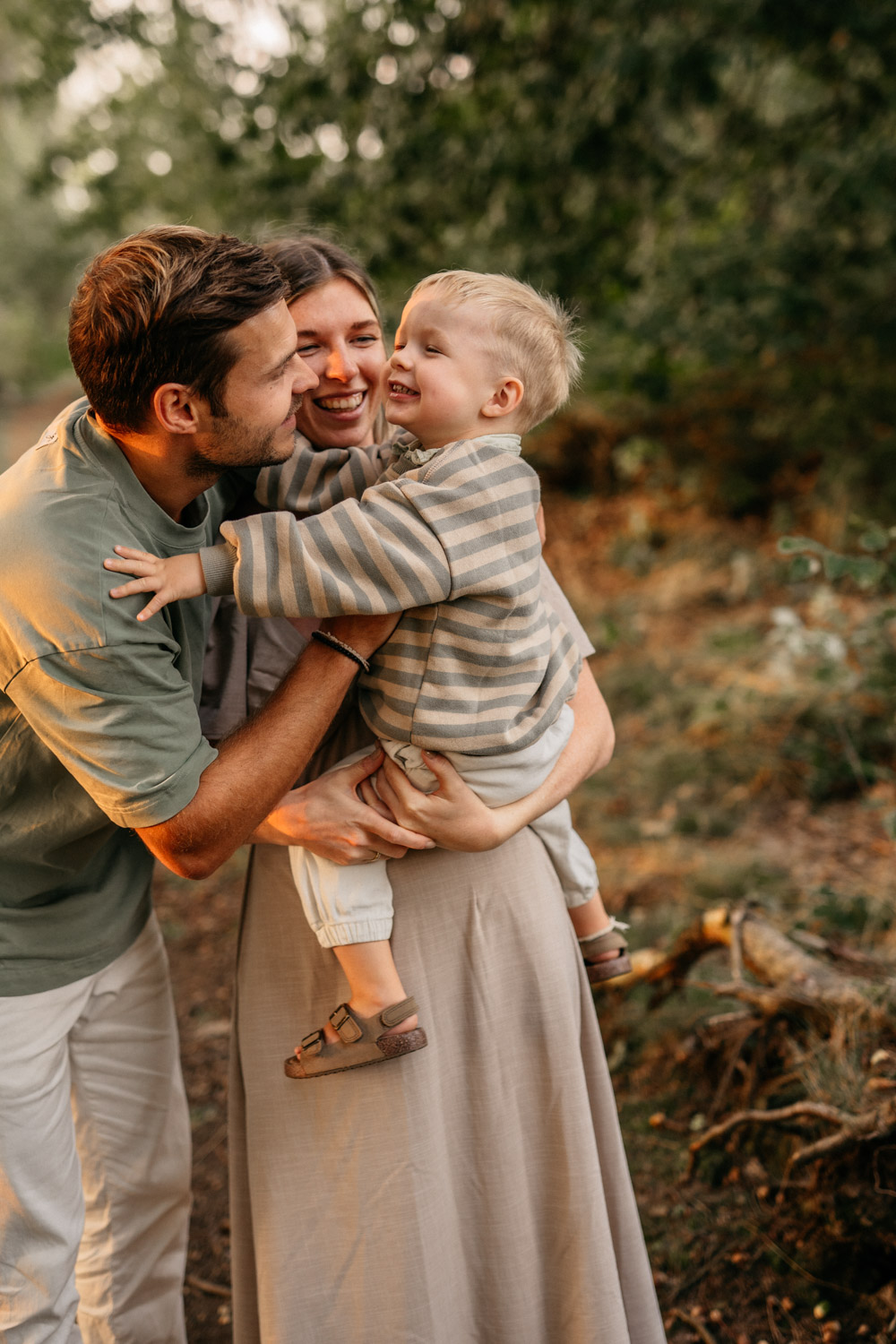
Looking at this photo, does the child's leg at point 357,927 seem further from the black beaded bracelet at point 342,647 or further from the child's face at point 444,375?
the child's face at point 444,375

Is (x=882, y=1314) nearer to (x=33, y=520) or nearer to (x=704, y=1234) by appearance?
(x=704, y=1234)

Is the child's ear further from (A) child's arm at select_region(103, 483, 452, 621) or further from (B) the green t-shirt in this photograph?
(B) the green t-shirt

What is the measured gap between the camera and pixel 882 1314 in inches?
89.7

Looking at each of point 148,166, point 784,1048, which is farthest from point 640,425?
point 784,1048

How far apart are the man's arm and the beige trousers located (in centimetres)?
52

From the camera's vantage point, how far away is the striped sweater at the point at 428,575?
4.99 feet

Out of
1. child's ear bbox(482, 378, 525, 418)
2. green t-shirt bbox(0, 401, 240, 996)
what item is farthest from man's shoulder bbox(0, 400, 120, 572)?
child's ear bbox(482, 378, 525, 418)

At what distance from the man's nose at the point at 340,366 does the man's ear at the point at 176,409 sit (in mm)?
446

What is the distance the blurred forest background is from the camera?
268 centimetres

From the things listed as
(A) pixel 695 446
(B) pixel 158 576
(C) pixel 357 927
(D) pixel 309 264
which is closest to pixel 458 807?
(C) pixel 357 927

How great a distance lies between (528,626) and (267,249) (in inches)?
34.2

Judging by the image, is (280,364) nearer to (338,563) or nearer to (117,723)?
(338,563)

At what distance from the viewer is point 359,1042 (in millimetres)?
1697

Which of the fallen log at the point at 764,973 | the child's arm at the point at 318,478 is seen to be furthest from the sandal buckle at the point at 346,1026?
the fallen log at the point at 764,973
